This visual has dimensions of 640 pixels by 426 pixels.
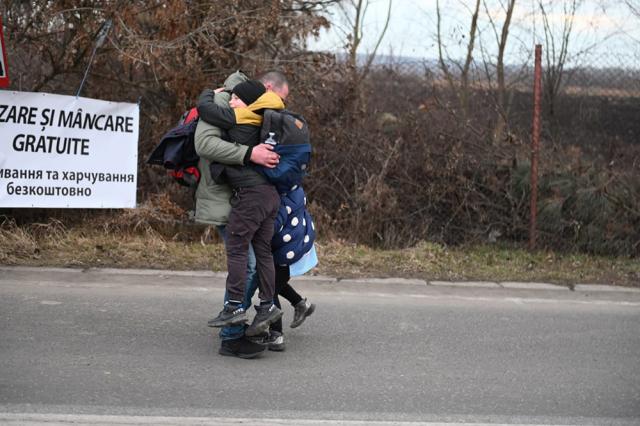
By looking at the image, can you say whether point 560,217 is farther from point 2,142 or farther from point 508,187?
point 2,142

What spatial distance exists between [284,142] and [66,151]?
4.06 m

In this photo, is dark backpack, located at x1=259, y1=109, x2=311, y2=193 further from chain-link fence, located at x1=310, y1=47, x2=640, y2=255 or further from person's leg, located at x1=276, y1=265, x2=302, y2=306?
chain-link fence, located at x1=310, y1=47, x2=640, y2=255

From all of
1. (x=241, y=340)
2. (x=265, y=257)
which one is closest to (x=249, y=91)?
Result: (x=265, y=257)

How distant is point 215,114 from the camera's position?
17.7 feet

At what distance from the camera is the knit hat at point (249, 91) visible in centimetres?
547

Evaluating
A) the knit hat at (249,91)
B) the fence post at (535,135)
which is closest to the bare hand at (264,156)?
the knit hat at (249,91)

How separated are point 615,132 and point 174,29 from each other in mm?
5119

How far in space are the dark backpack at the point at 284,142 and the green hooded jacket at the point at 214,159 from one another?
0.18 meters

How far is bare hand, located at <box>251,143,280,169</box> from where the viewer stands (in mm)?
5410

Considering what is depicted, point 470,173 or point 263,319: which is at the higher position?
point 470,173

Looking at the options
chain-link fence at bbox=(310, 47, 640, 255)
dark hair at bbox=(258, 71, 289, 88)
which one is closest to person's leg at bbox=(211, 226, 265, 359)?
dark hair at bbox=(258, 71, 289, 88)

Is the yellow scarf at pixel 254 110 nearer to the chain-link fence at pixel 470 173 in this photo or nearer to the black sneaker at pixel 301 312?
the black sneaker at pixel 301 312

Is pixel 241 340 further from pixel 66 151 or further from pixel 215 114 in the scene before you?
pixel 66 151

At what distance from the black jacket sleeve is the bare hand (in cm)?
21
